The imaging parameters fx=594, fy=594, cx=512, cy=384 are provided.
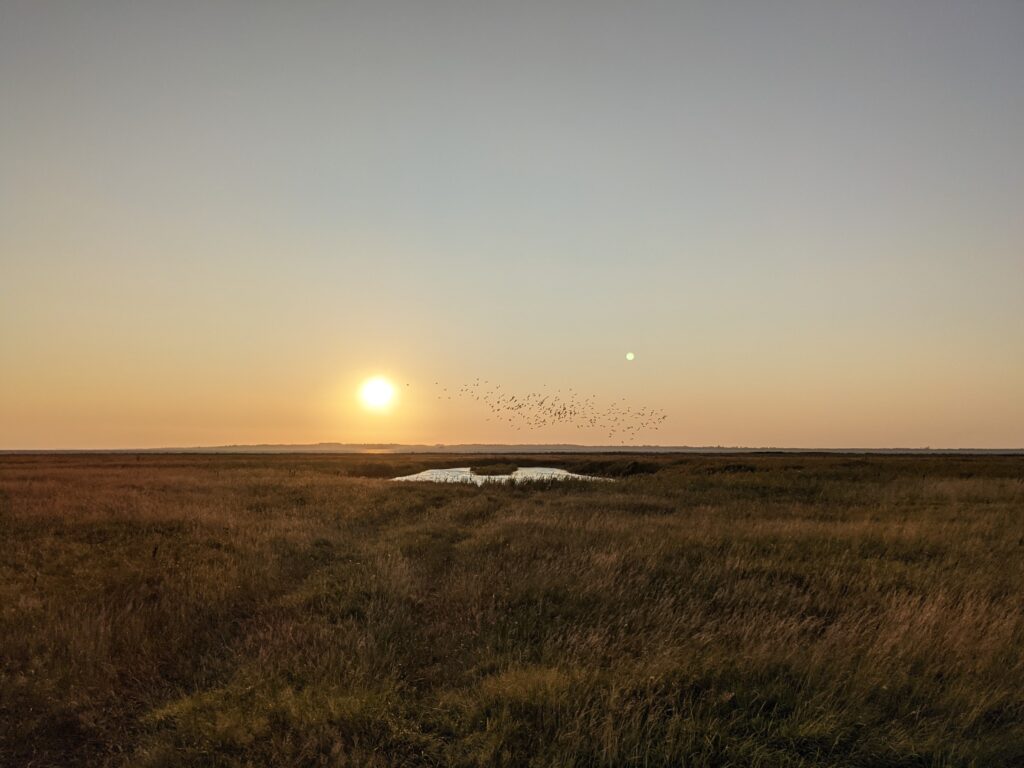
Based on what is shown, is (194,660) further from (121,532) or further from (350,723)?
(121,532)

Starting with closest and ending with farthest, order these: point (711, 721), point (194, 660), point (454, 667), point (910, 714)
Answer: point (711, 721), point (910, 714), point (454, 667), point (194, 660)

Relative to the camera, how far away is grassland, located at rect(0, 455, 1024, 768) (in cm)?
490

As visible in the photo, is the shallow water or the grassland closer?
the grassland

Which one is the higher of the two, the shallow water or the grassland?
the grassland

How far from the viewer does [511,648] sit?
6.91m

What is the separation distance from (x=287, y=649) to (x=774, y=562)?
923cm

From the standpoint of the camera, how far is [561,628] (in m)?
7.43

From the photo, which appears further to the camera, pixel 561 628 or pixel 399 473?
pixel 399 473

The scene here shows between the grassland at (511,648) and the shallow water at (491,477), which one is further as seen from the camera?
the shallow water at (491,477)

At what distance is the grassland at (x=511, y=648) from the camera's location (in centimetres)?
490

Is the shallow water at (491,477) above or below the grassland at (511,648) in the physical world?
below

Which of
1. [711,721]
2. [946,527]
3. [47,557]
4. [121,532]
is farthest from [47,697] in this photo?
[946,527]

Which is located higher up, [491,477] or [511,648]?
[511,648]

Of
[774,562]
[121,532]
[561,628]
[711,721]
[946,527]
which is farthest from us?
[946,527]
